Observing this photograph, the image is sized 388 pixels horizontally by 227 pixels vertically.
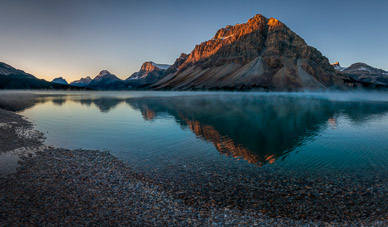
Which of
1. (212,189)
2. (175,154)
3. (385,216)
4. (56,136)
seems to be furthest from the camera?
(56,136)

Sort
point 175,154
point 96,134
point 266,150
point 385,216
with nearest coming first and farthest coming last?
1. point 385,216
2. point 175,154
3. point 266,150
4. point 96,134

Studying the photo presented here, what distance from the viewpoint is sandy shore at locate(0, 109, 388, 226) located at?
9.48 m

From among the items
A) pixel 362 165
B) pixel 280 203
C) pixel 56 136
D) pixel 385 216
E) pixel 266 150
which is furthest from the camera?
pixel 56 136

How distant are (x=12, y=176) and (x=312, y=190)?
61.2 feet

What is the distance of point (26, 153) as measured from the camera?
1850 cm

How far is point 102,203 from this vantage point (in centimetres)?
1070

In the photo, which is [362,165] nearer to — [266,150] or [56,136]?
[266,150]

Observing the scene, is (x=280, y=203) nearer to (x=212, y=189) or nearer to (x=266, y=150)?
(x=212, y=189)

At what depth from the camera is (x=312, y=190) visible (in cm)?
1302

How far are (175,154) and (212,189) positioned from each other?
7.69 m

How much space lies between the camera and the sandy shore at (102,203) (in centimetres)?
948

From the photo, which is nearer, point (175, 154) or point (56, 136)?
point (175, 154)

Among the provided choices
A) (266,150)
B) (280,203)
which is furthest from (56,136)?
(280,203)

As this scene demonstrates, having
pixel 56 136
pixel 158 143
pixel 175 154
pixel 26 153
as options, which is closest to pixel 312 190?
pixel 175 154
